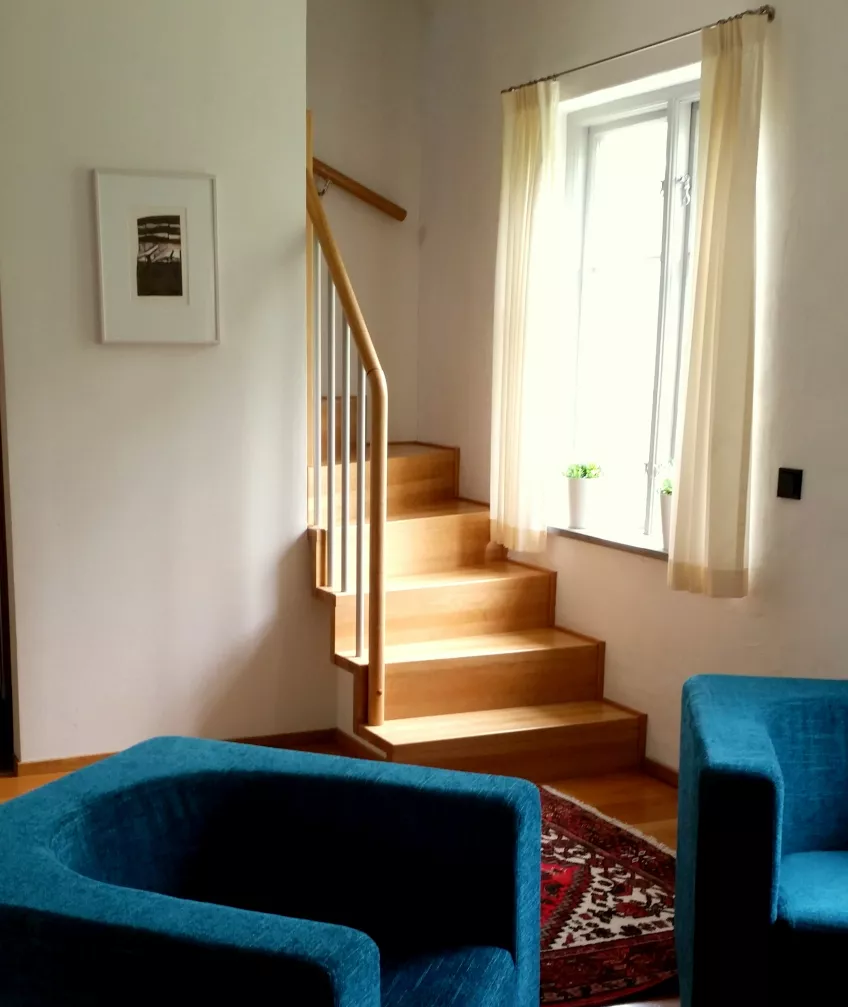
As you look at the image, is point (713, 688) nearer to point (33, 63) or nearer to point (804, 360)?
point (804, 360)

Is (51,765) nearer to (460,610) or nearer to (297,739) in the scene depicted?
(297,739)

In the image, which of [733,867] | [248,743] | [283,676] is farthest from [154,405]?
[733,867]

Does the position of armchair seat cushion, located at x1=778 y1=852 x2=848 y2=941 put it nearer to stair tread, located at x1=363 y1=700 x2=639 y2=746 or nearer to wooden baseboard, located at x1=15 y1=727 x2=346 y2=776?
stair tread, located at x1=363 y1=700 x2=639 y2=746

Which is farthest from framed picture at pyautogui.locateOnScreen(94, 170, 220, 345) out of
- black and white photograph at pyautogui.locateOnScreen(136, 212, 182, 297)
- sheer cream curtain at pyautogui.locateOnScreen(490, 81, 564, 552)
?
sheer cream curtain at pyautogui.locateOnScreen(490, 81, 564, 552)

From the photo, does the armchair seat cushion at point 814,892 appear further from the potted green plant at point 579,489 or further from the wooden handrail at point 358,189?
the wooden handrail at point 358,189

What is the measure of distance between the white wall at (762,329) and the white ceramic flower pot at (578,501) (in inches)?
3.8

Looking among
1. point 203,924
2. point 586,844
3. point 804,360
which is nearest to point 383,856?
point 203,924

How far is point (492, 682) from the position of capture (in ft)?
12.6

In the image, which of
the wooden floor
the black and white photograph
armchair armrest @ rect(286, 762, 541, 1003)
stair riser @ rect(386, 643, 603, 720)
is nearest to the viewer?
armchair armrest @ rect(286, 762, 541, 1003)

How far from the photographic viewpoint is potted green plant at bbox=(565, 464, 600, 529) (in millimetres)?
4074

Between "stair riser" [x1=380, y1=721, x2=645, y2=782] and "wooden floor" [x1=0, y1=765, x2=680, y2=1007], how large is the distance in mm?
48

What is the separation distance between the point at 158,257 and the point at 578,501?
1.69m

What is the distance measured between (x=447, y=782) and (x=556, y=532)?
7.87 ft

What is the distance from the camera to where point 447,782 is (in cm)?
191
